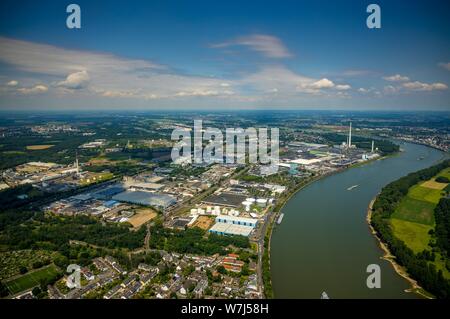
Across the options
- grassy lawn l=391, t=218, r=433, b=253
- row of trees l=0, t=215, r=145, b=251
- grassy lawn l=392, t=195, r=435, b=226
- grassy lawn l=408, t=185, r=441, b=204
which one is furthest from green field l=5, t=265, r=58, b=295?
grassy lawn l=408, t=185, r=441, b=204

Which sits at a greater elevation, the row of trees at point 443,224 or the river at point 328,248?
the row of trees at point 443,224

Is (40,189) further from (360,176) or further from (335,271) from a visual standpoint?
(360,176)

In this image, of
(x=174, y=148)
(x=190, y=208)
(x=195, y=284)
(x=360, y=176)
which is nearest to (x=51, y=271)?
(x=195, y=284)

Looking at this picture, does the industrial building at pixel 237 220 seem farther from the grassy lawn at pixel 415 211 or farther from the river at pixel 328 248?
the grassy lawn at pixel 415 211

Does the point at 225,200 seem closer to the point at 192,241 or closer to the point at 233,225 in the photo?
the point at 233,225

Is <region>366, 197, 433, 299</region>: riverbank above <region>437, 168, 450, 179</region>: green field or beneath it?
beneath

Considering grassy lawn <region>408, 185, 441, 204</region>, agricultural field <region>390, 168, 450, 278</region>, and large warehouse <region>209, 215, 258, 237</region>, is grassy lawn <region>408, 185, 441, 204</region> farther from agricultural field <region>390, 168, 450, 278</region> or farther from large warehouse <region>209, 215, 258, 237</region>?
large warehouse <region>209, 215, 258, 237</region>

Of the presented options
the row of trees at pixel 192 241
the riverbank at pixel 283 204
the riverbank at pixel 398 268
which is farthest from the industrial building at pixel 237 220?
the riverbank at pixel 398 268
